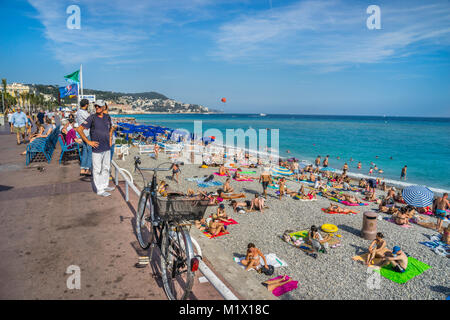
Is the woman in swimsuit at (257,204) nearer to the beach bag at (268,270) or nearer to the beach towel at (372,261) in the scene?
the beach towel at (372,261)

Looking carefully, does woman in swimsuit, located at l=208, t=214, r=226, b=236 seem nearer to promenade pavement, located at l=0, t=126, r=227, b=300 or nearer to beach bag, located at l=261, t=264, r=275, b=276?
beach bag, located at l=261, t=264, r=275, b=276

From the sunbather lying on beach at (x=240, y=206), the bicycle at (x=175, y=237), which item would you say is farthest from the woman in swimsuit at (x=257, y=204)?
the bicycle at (x=175, y=237)

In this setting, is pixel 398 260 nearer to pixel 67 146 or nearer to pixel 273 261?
pixel 273 261

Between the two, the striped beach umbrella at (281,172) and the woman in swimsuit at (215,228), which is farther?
the striped beach umbrella at (281,172)

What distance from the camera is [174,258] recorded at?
294 centimetres

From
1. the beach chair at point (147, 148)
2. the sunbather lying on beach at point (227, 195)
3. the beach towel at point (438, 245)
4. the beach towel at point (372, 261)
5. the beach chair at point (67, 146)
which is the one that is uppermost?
the beach chair at point (67, 146)

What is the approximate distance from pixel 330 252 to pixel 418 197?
670 cm

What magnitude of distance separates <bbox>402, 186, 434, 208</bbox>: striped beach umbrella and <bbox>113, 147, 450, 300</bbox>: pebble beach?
101cm

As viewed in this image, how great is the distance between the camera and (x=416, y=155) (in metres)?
38.4

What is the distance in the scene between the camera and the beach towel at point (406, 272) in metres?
6.62

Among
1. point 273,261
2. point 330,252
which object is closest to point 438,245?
point 330,252

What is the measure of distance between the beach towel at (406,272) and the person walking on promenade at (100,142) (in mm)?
7033
